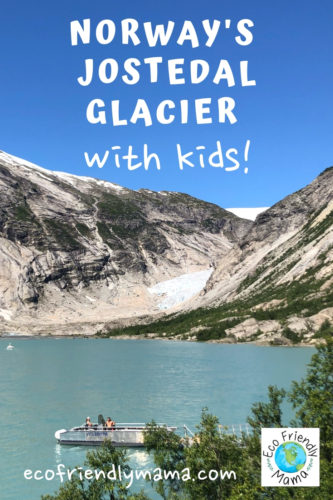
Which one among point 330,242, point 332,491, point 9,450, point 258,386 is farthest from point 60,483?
point 330,242

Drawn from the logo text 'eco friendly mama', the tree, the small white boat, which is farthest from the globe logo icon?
the small white boat

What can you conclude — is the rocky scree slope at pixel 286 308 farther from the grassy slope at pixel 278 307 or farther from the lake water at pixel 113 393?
the lake water at pixel 113 393

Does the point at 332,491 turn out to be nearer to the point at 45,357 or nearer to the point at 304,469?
the point at 304,469

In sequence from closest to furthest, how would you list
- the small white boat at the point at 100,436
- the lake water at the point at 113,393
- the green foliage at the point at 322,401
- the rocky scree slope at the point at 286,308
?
the green foliage at the point at 322,401, the lake water at the point at 113,393, the small white boat at the point at 100,436, the rocky scree slope at the point at 286,308

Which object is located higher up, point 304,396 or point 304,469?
point 304,396

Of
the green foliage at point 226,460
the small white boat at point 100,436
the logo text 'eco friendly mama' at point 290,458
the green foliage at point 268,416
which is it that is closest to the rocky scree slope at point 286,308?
the small white boat at point 100,436
